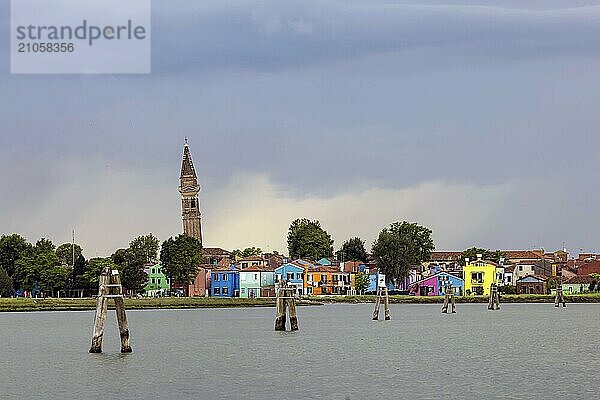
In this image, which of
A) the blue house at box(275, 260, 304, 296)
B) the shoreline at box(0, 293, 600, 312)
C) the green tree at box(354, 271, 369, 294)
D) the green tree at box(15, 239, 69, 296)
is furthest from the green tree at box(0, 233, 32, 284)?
the green tree at box(354, 271, 369, 294)

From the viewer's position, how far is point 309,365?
158ft

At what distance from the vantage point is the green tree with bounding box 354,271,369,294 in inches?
7682

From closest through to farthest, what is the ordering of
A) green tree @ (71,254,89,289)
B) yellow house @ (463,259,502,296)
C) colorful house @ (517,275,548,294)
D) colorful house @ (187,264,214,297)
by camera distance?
green tree @ (71,254,89,289) → yellow house @ (463,259,502,296) → colorful house @ (187,264,214,297) → colorful house @ (517,275,548,294)

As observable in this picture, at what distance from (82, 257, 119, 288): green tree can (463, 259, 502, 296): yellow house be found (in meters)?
65.7

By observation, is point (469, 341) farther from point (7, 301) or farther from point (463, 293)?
point (463, 293)

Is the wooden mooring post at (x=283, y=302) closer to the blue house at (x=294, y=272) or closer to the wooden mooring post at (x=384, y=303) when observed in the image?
the wooden mooring post at (x=384, y=303)

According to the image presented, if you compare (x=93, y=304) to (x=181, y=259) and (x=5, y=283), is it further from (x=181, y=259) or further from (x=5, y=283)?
(x=181, y=259)

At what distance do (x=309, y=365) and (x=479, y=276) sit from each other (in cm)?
14761

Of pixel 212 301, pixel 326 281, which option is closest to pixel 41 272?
pixel 212 301

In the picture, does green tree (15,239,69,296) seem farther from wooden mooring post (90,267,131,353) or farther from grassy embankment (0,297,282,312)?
wooden mooring post (90,267,131,353)

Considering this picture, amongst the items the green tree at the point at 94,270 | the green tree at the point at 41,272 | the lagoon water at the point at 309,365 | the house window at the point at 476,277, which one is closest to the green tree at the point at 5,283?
the green tree at the point at 41,272

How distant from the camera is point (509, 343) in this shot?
214 ft

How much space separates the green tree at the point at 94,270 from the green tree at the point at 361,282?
49.4 meters

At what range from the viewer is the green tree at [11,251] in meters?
167
